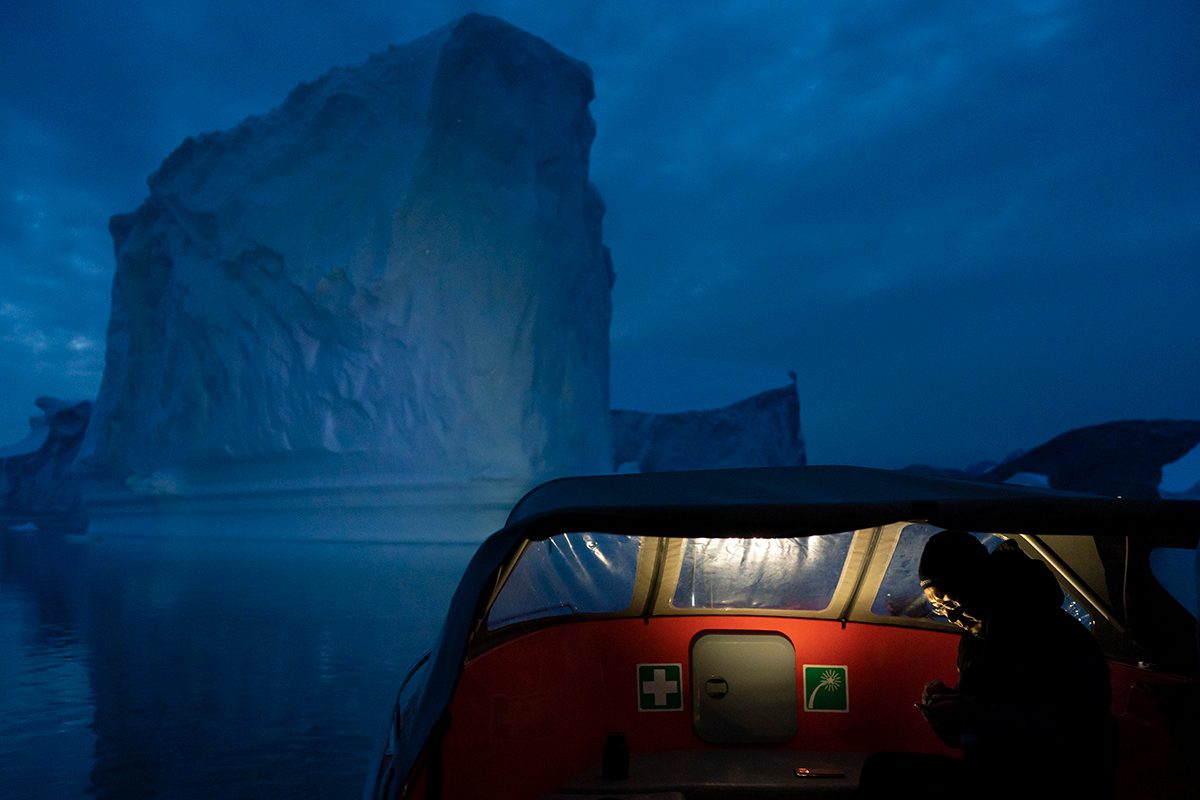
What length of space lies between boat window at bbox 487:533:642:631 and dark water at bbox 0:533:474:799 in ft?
5.00

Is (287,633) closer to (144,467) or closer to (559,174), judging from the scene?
(559,174)

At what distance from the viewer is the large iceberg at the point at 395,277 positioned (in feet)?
64.0

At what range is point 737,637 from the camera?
3580 mm

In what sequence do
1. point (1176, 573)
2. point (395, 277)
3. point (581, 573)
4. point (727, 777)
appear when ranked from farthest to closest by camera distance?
1. point (395, 277)
2. point (581, 573)
3. point (727, 777)
4. point (1176, 573)

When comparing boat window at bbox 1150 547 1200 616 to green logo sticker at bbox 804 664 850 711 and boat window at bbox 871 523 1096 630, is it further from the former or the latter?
green logo sticker at bbox 804 664 850 711

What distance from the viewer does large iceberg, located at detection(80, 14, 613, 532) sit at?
19.5 m

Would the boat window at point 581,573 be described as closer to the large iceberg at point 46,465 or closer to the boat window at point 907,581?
the boat window at point 907,581

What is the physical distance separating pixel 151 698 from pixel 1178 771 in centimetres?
617

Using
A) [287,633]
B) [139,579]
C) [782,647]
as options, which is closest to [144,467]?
[139,579]

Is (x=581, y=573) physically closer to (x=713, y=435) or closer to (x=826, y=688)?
(x=826, y=688)

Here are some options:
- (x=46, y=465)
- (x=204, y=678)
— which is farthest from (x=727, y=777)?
(x=46, y=465)

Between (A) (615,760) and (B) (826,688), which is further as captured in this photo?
(B) (826,688)

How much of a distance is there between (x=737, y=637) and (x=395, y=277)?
1720 cm

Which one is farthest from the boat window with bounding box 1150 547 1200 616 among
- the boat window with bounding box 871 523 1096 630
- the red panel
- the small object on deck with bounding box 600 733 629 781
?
the small object on deck with bounding box 600 733 629 781
